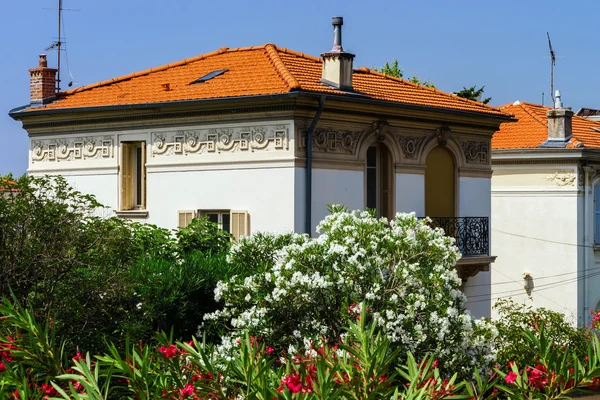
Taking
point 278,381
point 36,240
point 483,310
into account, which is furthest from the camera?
point 483,310

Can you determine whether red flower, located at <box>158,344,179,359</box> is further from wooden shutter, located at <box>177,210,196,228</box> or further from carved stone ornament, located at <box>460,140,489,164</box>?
carved stone ornament, located at <box>460,140,489,164</box>

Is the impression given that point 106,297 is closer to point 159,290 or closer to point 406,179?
point 159,290

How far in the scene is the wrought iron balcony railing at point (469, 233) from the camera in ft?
84.4

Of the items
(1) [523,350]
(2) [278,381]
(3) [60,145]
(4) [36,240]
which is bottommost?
(1) [523,350]

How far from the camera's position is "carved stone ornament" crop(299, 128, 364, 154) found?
22703 mm

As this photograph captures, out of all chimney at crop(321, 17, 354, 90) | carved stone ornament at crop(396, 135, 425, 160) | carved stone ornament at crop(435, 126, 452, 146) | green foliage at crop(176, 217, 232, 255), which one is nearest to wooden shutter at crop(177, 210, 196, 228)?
green foliage at crop(176, 217, 232, 255)

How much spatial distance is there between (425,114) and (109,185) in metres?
7.38

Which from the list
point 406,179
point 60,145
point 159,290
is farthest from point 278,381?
point 60,145

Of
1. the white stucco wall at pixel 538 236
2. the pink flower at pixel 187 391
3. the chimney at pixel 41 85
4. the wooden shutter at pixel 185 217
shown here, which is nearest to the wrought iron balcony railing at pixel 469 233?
the wooden shutter at pixel 185 217

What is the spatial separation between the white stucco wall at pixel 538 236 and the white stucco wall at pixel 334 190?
11.7 m

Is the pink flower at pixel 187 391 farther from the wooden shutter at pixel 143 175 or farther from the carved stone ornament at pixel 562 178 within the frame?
the carved stone ornament at pixel 562 178

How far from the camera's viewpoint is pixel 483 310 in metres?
27.1

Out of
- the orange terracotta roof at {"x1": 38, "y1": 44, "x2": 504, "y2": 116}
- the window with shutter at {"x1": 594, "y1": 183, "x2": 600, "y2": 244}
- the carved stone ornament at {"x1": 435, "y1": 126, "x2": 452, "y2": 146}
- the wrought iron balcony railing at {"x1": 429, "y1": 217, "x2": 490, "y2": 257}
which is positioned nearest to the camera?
the orange terracotta roof at {"x1": 38, "y1": 44, "x2": 504, "y2": 116}

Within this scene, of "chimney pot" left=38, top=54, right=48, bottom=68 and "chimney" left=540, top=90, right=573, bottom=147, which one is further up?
"chimney pot" left=38, top=54, right=48, bottom=68
